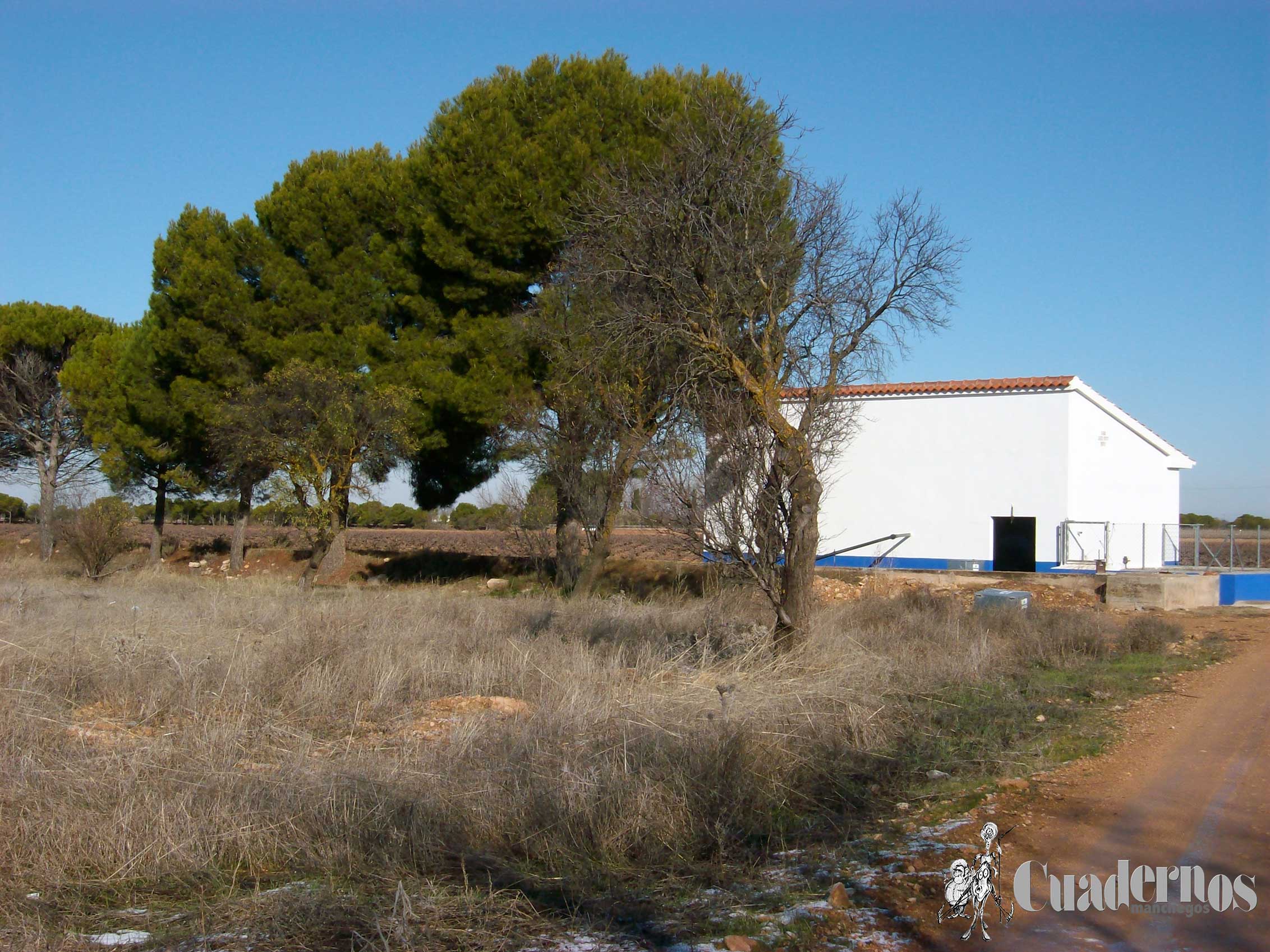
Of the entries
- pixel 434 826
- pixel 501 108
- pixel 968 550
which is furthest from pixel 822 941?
pixel 968 550

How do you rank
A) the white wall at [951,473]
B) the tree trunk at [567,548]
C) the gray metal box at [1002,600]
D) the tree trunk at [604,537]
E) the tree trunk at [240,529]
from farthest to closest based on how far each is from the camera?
the tree trunk at [240,529] < the white wall at [951,473] < the tree trunk at [567,548] < the tree trunk at [604,537] < the gray metal box at [1002,600]

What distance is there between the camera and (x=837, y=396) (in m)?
10.4

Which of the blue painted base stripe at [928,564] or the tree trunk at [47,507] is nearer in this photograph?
the blue painted base stripe at [928,564]

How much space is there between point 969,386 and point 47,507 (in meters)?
28.8

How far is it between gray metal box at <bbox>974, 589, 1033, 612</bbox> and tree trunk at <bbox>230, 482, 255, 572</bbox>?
22377 mm

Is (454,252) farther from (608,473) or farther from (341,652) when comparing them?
(341,652)

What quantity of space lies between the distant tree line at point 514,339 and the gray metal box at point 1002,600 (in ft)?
17.0

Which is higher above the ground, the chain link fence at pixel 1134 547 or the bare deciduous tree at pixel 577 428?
the bare deciduous tree at pixel 577 428

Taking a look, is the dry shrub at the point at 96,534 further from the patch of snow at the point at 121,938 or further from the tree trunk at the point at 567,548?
the patch of snow at the point at 121,938

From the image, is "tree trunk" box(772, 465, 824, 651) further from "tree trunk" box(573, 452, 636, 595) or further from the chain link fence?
the chain link fence

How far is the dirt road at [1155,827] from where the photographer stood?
3732 mm

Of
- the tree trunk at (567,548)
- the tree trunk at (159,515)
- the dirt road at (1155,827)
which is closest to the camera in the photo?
the dirt road at (1155,827)

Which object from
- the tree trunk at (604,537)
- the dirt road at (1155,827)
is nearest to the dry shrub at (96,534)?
the tree trunk at (604,537)

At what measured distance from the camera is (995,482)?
24.4 metres
